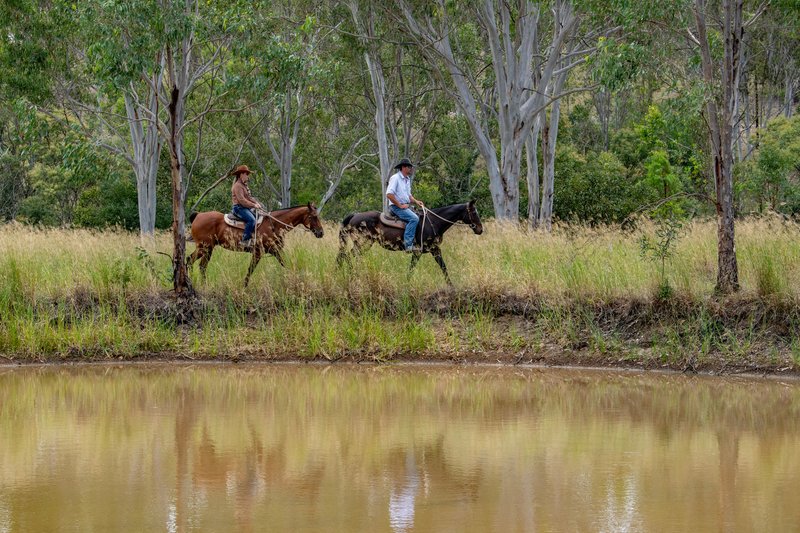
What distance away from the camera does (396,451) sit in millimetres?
10234

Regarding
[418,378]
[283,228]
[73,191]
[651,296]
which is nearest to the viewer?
[418,378]

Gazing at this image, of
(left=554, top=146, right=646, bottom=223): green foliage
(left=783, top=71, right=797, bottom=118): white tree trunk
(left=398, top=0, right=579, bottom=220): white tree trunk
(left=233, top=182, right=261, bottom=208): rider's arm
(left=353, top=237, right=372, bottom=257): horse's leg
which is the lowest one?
(left=353, top=237, right=372, bottom=257): horse's leg

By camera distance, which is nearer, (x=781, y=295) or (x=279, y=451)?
(x=279, y=451)

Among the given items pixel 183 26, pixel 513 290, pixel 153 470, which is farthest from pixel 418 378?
pixel 183 26

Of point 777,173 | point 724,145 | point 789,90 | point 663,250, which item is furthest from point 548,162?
point 789,90

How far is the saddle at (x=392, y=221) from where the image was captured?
1912cm

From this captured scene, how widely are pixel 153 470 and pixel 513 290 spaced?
8720 mm

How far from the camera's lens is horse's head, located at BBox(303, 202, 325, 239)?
63.6ft

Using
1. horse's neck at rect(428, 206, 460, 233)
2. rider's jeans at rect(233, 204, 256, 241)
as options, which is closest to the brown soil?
rider's jeans at rect(233, 204, 256, 241)

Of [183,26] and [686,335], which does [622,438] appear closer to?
[686,335]

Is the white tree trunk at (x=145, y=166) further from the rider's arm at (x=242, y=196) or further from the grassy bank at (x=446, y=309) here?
the grassy bank at (x=446, y=309)

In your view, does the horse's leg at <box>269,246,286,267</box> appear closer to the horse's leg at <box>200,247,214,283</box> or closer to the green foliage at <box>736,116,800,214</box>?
the horse's leg at <box>200,247,214,283</box>

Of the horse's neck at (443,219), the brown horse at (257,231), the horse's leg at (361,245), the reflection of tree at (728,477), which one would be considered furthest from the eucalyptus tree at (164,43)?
the reflection of tree at (728,477)

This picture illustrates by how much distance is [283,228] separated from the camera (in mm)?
19312
